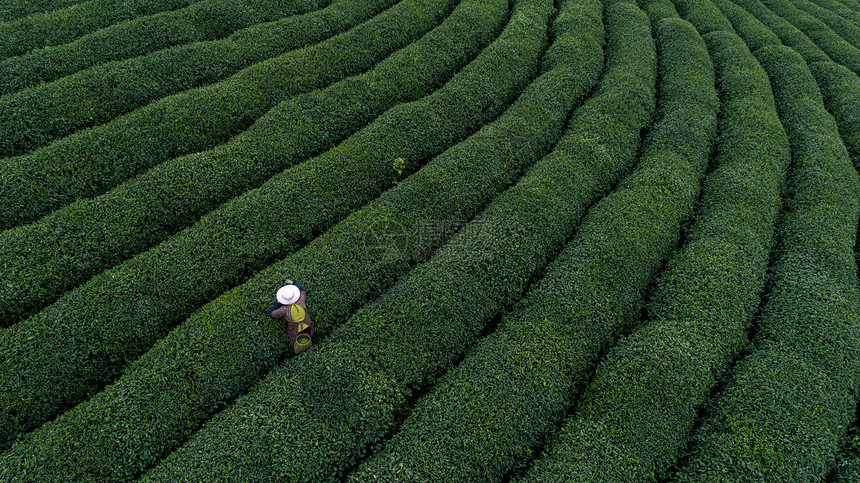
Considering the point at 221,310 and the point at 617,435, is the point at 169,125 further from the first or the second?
the point at 617,435

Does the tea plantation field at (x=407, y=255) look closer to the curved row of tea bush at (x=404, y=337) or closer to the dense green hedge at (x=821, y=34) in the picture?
the curved row of tea bush at (x=404, y=337)

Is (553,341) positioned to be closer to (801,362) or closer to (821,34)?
(801,362)

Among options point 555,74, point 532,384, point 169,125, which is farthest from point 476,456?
point 555,74

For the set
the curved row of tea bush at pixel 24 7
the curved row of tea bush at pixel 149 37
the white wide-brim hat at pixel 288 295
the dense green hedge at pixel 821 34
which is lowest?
the white wide-brim hat at pixel 288 295

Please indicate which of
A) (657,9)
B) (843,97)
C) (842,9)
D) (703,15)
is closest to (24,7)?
(657,9)

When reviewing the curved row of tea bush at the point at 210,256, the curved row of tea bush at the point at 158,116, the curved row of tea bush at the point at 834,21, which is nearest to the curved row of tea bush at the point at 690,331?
Result: the curved row of tea bush at the point at 210,256

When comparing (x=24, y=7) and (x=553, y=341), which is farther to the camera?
(x=24, y=7)
